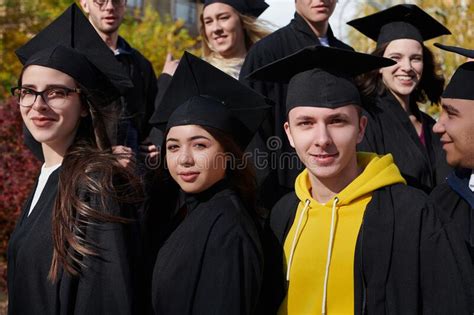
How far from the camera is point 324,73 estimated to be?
142 inches

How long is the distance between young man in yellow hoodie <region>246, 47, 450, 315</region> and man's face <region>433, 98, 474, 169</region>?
64 cm

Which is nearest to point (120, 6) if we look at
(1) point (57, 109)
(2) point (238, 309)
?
(1) point (57, 109)

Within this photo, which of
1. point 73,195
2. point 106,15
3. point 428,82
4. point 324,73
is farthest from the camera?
point 106,15

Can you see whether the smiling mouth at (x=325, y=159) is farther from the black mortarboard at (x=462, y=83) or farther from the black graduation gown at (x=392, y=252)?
the black mortarboard at (x=462, y=83)

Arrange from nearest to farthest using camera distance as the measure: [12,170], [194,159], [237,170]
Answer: [194,159] < [237,170] < [12,170]

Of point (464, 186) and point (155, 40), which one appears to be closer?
point (464, 186)

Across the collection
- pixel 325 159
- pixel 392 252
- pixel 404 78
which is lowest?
pixel 392 252

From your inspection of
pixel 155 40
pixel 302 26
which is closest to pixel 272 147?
pixel 302 26

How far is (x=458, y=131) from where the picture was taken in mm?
4008

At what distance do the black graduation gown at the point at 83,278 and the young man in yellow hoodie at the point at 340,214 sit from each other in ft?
2.55

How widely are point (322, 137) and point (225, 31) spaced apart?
3.11 meters

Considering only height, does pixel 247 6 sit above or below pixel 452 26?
below

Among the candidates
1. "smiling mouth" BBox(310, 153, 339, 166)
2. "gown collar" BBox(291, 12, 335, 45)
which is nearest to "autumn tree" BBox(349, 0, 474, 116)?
"gown collar" BBox(291, 12, 335, 45)

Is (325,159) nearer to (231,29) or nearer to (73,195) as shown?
(73,195)
